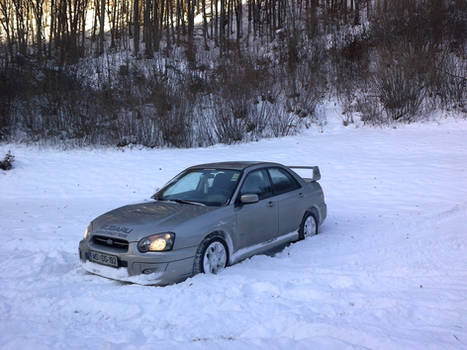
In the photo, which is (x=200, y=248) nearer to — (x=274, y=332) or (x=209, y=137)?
(x=274, y=332)

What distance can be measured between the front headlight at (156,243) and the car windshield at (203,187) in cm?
107

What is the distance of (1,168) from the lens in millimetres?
14750

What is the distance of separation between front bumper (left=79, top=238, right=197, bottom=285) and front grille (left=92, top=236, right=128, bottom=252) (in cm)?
6

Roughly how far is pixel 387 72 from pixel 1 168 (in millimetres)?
17475

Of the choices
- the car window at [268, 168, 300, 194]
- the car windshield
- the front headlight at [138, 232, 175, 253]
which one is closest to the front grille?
the front headlight at [138, 232, 175, 253]

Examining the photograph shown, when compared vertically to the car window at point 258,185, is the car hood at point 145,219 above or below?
below

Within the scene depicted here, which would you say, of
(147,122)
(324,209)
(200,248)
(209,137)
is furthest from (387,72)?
(200,248)

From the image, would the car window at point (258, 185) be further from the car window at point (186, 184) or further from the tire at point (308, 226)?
the tire at point (308, 226)

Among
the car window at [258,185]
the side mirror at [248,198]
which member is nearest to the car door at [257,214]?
the car window at [258,185]

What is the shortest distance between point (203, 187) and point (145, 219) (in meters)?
1.30

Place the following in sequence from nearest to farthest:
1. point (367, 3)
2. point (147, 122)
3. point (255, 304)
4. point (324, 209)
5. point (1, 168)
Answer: point (255, 304), point (324, 209), point (1, 168), point (147, 122), point (367, 3)

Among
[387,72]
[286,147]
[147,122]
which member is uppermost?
[387,72]

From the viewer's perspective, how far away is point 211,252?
5.31 m

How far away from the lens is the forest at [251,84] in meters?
19.3
